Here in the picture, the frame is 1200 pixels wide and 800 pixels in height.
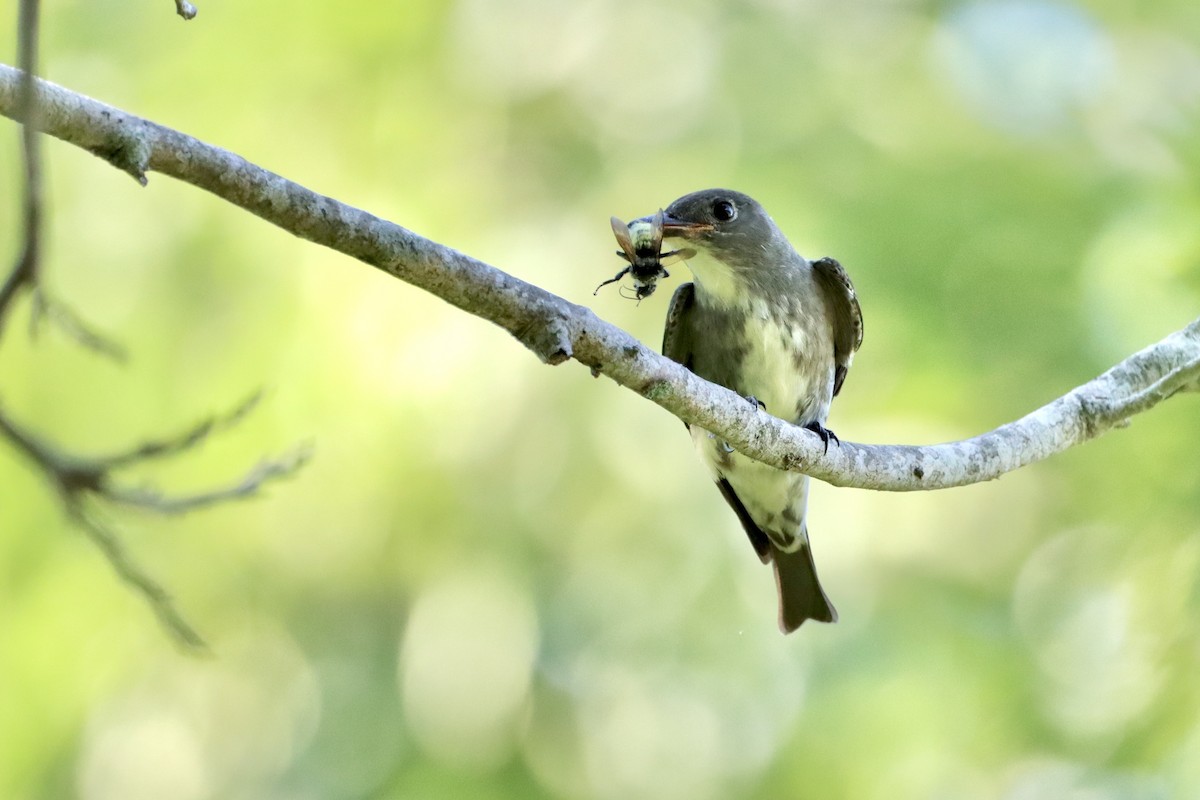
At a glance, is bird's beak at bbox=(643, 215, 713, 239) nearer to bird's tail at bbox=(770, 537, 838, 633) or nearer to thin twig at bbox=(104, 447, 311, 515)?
bird's tail at bbox=(770, 537, 838, 633)

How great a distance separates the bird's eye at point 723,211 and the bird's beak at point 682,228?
8cm

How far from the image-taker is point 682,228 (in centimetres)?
473

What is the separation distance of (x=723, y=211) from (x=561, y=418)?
3.30 m

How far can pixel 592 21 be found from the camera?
8.87 m

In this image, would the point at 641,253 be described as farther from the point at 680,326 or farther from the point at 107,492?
the point at 107,492

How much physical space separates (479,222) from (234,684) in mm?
3045

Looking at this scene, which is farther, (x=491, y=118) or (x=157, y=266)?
(x=491, y=118)

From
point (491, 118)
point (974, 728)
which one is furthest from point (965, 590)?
point (491, 118)

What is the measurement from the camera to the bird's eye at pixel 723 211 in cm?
489

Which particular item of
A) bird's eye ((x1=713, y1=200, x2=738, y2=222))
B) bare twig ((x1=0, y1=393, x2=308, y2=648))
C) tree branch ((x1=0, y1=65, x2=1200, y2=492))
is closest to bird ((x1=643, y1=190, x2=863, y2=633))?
bird's eye ((x1=713, y1=200, x2=738, y2=222))

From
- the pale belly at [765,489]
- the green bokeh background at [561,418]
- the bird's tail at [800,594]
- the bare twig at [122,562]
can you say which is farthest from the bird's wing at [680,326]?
the bare twig at [122,562]

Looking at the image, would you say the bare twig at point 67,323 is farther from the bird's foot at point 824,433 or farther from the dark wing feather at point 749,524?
the dark wing feather at point 749,524

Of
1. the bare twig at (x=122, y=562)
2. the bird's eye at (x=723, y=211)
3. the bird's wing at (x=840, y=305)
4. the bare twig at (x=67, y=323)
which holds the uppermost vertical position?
the bird's wing at (x=840, y=305)

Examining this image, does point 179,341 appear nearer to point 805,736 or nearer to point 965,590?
point 805,736
